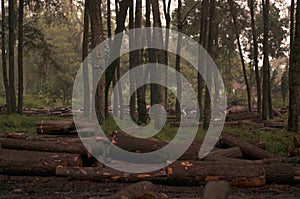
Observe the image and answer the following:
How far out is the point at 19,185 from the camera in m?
8.43

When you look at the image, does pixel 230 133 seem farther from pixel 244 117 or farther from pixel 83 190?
pixel 83 190

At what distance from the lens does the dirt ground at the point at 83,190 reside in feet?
25.3

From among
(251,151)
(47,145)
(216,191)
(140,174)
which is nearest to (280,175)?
(251,151)

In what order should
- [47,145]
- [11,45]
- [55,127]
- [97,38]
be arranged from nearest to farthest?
[47,145], [55,127], [97,38], [11,45]

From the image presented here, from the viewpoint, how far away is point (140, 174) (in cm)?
860

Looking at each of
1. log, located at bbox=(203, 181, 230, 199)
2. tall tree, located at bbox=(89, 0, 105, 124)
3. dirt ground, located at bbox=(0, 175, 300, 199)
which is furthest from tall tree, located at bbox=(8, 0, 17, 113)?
log, located at bbox=(203, 181, 230, 199)

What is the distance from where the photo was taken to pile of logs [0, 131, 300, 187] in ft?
28.0

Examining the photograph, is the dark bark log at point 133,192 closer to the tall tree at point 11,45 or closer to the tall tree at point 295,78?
the tall tree at point 295,78

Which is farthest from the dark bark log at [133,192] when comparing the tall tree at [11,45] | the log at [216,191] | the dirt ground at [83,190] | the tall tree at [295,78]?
the tall tree at [11,45]

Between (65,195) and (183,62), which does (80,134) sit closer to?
(65,195)

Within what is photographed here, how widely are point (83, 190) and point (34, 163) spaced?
1.62 metres

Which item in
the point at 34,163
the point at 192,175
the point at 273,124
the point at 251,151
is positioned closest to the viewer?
the point at 192,175

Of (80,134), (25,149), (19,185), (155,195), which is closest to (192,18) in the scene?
(80,134)

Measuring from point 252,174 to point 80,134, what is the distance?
5.12m
